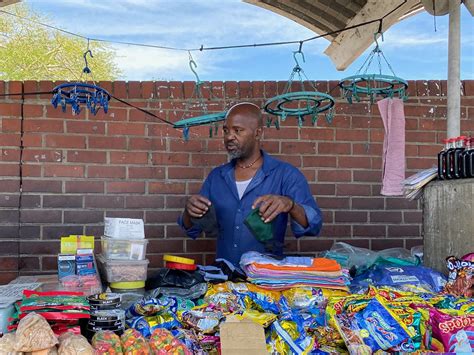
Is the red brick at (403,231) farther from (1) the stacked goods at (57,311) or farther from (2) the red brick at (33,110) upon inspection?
(1) the stacked goods at (57,311)

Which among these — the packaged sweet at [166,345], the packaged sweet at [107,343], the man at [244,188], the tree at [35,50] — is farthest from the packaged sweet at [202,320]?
the tree at [35,50]

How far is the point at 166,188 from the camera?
3.88 meters

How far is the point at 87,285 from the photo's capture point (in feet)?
7.28

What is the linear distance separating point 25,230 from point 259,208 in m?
Result: 2.06

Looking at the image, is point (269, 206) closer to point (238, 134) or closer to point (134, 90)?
point (238, 134)

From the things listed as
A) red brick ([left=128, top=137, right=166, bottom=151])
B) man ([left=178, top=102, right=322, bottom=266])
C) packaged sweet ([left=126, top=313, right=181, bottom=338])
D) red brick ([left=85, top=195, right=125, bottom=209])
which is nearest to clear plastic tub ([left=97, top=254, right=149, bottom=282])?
packaged sweet ([left=126, top=313, right=181, bottom=338])

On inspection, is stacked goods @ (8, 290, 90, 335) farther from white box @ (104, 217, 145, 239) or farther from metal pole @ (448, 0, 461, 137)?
metal pole @ (448, 0, 461, 137)

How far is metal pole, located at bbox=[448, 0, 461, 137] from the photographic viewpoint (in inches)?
123

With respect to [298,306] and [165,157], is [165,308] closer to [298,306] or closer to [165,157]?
[298,306]

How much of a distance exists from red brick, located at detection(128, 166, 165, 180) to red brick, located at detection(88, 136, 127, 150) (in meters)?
0.18

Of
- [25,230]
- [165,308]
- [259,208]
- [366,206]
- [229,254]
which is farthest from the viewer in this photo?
[366,206]

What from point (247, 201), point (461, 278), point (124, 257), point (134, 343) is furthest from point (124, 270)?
point (461, 278)

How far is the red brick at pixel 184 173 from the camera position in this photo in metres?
3.88

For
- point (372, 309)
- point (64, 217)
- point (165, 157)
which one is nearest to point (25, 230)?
point (64, 217)
